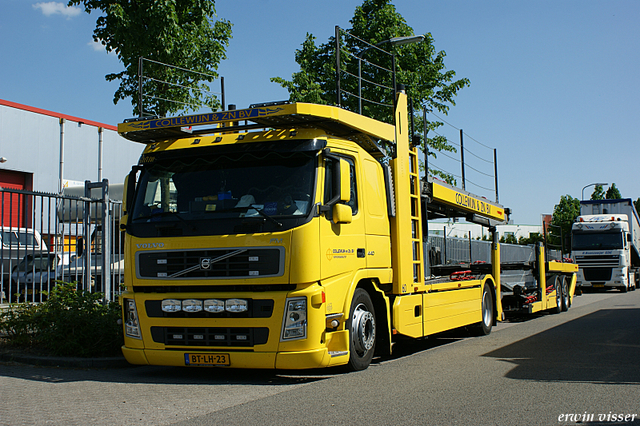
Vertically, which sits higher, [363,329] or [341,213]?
[341,213]

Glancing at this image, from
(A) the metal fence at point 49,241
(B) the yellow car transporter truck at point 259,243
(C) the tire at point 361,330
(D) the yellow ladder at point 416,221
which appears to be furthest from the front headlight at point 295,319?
(A) the metal fence at point 49,241

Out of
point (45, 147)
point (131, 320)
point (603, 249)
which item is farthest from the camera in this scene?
point (45, 147)

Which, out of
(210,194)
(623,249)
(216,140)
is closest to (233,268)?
(210,194)

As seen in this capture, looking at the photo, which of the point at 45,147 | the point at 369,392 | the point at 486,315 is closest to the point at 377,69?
the point at 486,315

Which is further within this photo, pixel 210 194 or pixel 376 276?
pixel 376 276

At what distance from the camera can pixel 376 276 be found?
7.81m

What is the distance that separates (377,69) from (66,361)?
14.7m

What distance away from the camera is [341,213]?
6812 millimetres

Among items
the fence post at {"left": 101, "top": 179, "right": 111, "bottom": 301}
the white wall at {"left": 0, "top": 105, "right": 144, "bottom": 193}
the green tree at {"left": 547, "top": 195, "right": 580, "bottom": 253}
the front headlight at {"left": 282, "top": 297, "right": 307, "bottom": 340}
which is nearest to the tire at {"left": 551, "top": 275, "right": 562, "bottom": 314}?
the fence post at {"left": 101, "top": 179, "right": 111, "bottom": 301}

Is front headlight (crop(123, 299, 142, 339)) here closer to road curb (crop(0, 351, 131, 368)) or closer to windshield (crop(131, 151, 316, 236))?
windshield (crop(131, 151, 316, 236))

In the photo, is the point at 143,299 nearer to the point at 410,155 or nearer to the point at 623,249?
the point at 410,155

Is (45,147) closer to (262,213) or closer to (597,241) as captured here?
(597,241)

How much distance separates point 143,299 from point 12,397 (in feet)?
5.41

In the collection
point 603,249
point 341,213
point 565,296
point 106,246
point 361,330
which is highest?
point 341,213
